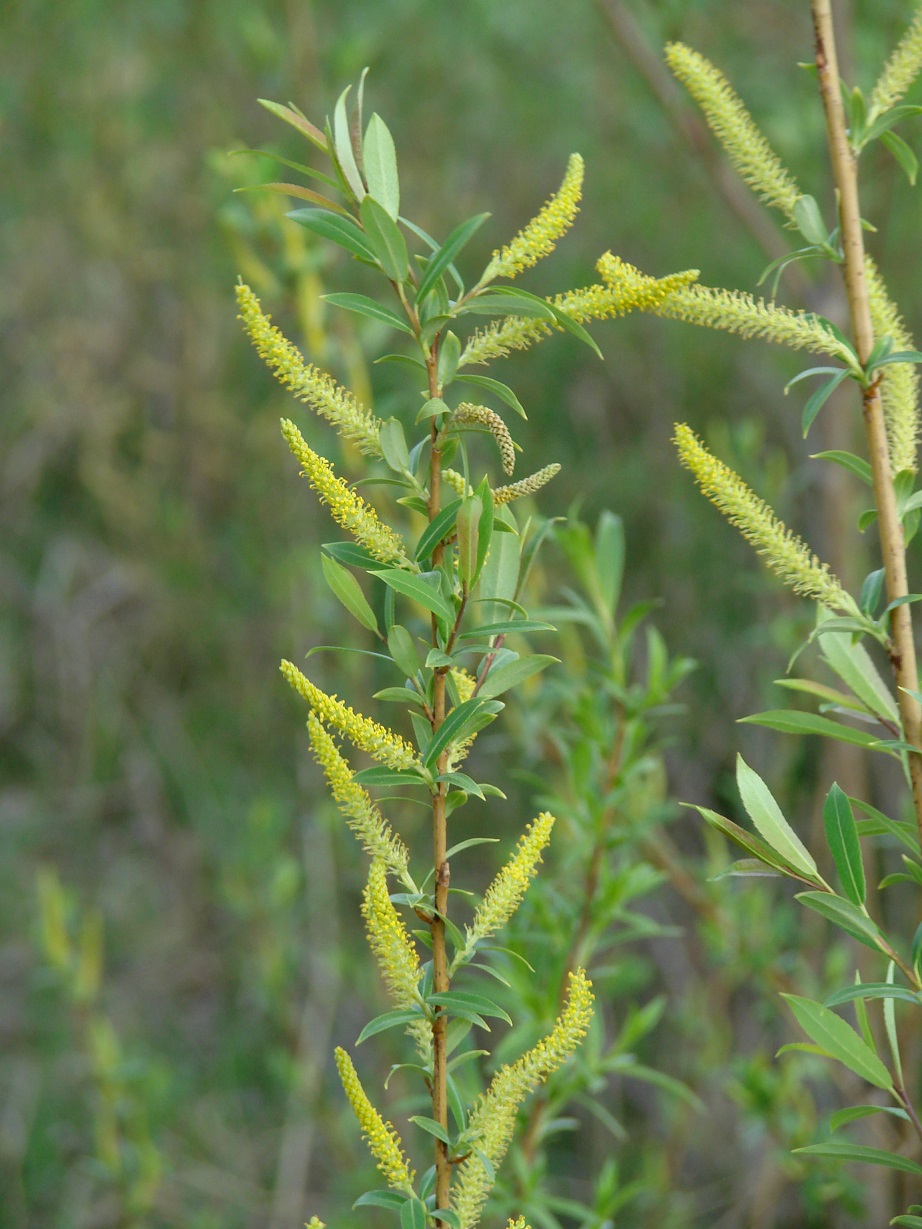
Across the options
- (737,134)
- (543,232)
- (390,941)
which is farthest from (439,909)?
(737,134)

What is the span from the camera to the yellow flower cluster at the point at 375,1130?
55 centimetres

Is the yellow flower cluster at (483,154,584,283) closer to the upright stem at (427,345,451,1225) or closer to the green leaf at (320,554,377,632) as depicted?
the upright stem at (427,345,451,1225)

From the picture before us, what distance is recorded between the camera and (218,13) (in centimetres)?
357

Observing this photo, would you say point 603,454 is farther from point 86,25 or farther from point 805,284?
point 86,25

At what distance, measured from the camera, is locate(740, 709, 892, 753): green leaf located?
0.60 meters

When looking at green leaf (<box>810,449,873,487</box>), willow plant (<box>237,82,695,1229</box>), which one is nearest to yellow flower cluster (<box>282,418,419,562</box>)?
willow plant (<box>237,82,695,1229</box>)

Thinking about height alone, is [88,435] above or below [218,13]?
below

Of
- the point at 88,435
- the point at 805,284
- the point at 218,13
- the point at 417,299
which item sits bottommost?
the point at 805,284

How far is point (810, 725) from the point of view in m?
0.62

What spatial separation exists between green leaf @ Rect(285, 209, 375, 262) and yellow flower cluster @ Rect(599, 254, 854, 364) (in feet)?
0.40

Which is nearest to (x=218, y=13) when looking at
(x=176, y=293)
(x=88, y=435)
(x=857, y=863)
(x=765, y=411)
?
(x=176, y=293)

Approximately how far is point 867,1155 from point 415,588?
369 mm

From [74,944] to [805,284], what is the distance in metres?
2.55

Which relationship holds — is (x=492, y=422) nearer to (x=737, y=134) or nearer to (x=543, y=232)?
(x=543, y=232)
